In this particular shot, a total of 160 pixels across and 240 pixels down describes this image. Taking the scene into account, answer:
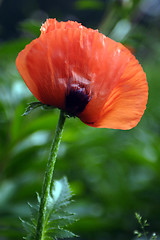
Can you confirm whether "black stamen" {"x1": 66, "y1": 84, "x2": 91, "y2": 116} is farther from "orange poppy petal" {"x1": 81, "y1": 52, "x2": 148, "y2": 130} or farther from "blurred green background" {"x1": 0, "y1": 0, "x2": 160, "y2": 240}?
"blurred green background" {"x1": 0, "y1": 0, "x2": 160, "y2": 240}

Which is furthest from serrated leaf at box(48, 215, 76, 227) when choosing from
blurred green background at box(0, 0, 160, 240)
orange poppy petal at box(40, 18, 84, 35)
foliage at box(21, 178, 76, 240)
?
blurred green background at box(0, 0, 160, 240)

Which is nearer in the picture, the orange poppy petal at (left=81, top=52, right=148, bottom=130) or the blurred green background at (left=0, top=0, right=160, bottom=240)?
the orange poppy petal at (left=81, top=52, right=148, bottom=130)

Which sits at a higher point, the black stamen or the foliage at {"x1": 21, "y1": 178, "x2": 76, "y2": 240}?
the black stamen

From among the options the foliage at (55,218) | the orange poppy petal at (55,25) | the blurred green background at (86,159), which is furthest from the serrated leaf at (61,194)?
the blurred green background at (86,159)

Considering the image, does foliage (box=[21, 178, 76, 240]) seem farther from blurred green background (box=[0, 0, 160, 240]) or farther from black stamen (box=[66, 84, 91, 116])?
blurred green background (box=[0, 0, 160, 240])

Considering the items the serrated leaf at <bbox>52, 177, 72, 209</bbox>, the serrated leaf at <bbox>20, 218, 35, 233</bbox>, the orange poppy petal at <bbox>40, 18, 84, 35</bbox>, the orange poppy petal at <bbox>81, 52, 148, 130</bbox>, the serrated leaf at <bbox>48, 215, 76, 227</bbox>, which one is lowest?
the serrated leaf at <bbox>20, 218, 35, 233</bbox>

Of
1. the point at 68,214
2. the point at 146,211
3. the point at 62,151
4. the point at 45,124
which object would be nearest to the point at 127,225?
the point at 146,211

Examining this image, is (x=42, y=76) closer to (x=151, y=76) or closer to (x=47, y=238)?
(x=47, y=238)

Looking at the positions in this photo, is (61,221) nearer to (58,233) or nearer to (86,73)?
(58,233)
